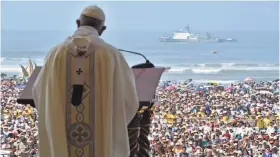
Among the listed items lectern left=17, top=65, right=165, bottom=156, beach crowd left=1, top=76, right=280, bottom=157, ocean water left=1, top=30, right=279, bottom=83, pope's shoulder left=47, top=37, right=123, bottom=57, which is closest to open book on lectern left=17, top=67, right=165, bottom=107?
lectern left=17, top=65, right=165, bottom=156

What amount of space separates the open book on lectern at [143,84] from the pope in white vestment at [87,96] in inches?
1.6

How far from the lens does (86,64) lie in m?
1.25

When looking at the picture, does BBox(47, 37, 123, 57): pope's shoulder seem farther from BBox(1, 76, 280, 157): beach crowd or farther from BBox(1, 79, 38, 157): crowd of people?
BBox(1, 79, 38, 157): crowd of people

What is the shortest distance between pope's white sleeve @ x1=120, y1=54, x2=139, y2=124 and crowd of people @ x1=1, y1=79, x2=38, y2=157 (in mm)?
2254

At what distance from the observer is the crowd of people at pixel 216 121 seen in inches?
192

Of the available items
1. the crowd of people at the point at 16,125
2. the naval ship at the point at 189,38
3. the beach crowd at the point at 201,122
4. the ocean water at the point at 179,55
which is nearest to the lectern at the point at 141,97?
the beach crowd at the point at 201,122

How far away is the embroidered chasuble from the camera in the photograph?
1.25 meters

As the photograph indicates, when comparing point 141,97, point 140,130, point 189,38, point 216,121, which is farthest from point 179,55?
point 141,97

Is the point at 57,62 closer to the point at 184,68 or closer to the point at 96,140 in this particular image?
the point at 96,140

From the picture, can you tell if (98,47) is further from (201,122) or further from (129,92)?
(201,122)

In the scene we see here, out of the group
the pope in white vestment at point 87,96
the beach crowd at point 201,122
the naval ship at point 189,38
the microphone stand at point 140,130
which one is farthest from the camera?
the naval ship at point 189,38

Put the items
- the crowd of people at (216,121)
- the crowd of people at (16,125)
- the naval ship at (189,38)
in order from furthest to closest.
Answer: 1. the naval ship at (189,38)
2. the crowd of people at (216,121)
3. the crowd of people at (16,125)

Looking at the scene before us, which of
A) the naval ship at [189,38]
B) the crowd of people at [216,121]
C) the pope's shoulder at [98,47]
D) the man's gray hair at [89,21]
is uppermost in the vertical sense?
the naval ship at [189,38]

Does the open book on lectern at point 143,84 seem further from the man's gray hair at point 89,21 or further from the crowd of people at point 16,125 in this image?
the crowd of people at point 16,125
